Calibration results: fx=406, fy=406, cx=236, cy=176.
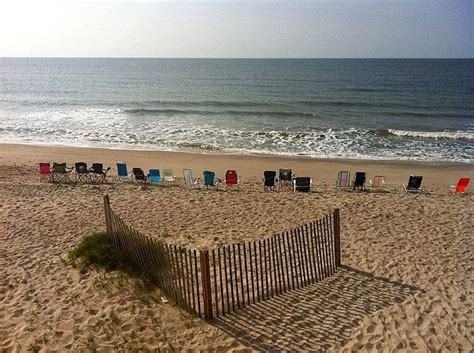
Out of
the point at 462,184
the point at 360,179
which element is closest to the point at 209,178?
the point at 360,179

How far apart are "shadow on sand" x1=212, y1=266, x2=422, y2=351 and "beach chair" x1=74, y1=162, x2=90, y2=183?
33.9 feet

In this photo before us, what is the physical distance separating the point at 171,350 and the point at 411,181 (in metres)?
11.2

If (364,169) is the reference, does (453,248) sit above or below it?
above

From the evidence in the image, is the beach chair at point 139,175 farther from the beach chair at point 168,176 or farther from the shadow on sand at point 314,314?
the shadow on sand at point 314,314

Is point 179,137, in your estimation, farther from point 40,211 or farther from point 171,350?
point 171,350

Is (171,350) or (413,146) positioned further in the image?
(413,146)

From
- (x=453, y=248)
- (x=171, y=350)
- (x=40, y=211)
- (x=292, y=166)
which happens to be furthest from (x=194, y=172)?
(x=171, y=350)

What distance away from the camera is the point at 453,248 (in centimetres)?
878

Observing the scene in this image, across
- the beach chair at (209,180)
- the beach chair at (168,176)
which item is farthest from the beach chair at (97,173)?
the beach chair at (209,180)

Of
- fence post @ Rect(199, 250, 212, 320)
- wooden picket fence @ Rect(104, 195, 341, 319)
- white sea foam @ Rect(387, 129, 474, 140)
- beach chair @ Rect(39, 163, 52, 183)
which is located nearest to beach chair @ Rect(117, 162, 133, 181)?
beach chair @ Rect(39, 163, 52, 183)

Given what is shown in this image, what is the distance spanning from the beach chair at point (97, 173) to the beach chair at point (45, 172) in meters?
1.43

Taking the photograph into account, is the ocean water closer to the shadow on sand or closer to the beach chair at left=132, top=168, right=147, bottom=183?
the beach chair at left=132, top=168, right=147, bottom=183

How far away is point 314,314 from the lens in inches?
239

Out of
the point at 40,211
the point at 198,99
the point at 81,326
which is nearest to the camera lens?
the point at 81,326
